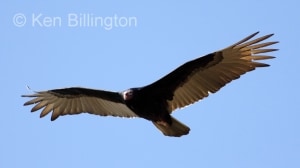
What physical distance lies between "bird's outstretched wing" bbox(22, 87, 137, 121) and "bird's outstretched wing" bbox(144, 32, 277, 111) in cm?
108

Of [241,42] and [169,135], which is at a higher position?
[241,42]

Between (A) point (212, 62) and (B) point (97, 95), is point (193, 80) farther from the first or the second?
(B) point (97, 95)

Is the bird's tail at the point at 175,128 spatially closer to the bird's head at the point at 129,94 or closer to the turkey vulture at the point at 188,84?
the turkey vulture at the point at 188,84

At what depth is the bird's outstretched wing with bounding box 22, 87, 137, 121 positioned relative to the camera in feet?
46.9

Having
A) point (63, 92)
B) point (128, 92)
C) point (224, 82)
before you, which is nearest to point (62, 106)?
point (63, 92)

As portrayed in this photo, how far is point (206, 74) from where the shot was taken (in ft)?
Answer: 44.1

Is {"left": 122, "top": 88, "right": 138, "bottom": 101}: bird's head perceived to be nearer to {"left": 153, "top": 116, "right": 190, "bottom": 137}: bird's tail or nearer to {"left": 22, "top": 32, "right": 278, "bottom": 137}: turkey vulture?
{"left": 22, "top": 32, "right": 278, "bottom": 137}: turkey vulture

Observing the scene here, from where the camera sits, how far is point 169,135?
1348cm

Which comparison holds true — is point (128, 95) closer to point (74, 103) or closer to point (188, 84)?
point (188, 84)

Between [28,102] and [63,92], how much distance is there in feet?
1.84

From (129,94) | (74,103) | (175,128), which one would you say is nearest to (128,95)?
(129,94)

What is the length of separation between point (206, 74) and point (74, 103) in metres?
2.31

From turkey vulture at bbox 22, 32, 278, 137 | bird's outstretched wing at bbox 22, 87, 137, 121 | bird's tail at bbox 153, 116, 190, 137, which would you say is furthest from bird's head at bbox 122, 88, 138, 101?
bird's outstretched wing at bbox 22, 87, 137, 121

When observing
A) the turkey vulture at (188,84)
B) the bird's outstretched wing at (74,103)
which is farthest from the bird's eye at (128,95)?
the bird's outstretched wing at (74,103)
